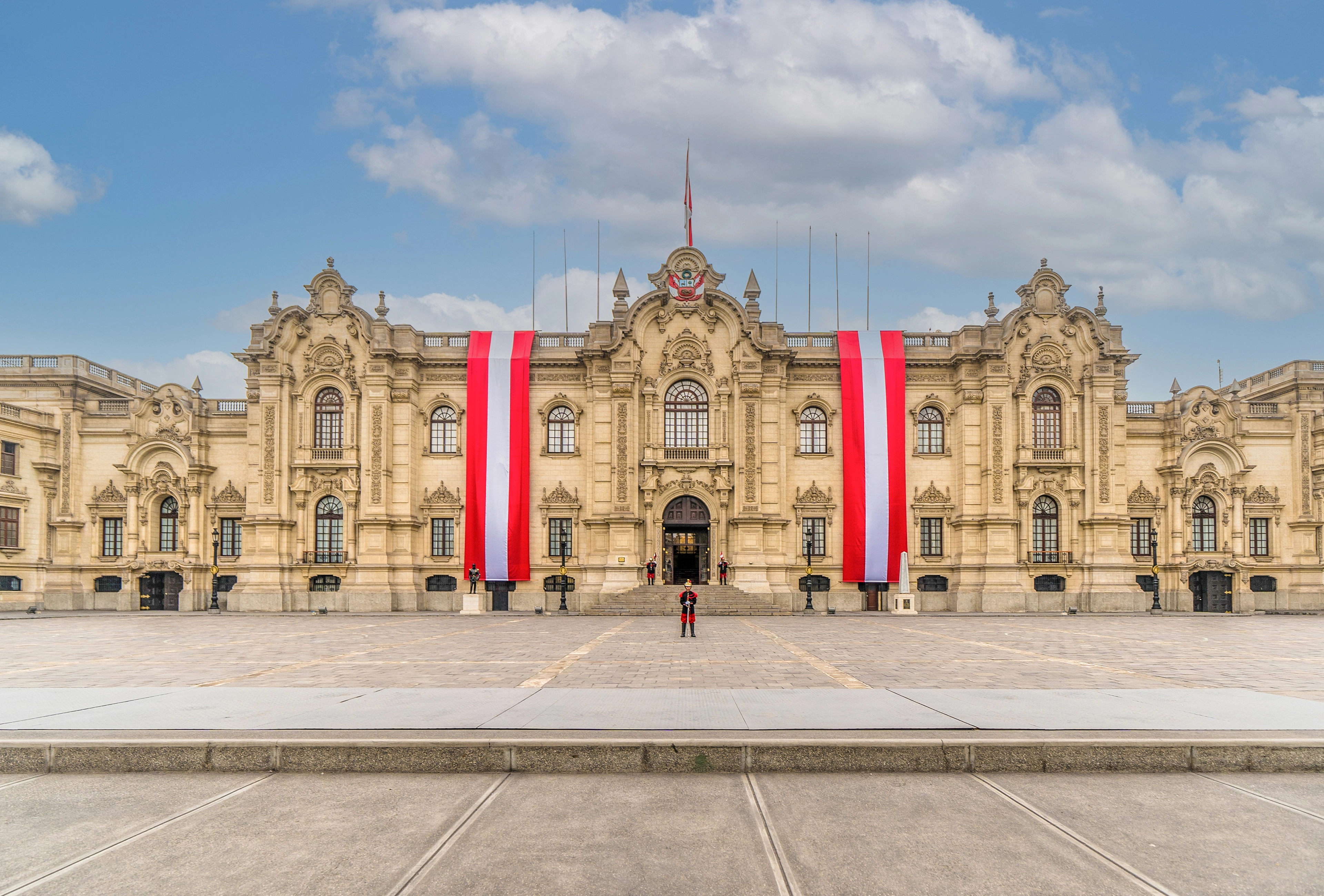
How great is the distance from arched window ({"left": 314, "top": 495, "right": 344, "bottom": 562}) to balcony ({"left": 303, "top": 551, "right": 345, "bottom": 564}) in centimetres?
2

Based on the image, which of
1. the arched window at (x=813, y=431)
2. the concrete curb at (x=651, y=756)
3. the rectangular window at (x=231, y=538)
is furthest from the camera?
the rectangular window at (x=231, y=538)

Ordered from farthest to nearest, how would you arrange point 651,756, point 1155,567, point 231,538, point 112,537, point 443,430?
point 112,537, point 231,538, point 443,430, point 1155,567, point 651,756

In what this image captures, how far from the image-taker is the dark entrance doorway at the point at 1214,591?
1875 inches

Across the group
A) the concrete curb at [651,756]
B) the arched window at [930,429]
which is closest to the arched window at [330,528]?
the arched window at [930,429]

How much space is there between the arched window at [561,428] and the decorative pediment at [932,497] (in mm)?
19040

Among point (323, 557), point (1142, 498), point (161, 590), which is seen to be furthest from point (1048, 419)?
point (161, 590)

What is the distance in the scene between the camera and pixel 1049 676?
52.7ft

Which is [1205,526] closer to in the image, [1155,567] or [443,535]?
[1155,567]

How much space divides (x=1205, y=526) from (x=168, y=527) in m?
57.2

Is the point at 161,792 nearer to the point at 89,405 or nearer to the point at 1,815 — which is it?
the point at 1,815

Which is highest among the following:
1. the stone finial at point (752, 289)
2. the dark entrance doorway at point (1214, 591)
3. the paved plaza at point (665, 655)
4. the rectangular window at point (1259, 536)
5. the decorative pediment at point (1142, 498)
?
the stone finial at point (752, 289)

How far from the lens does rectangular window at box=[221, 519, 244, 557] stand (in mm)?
48719

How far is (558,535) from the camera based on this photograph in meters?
47.8

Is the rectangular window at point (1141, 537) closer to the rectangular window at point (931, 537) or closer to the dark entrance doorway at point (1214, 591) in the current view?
the dark entrance doorway at point (1214, 591)
